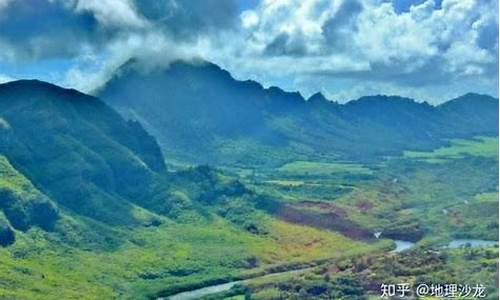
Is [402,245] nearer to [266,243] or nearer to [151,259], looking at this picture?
[266,243]

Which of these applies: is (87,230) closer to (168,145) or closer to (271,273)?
(271,273)

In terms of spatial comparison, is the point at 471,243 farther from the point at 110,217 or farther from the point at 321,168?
the point at 321,168

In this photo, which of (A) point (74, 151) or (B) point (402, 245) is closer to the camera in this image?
(B) point (402, 245)

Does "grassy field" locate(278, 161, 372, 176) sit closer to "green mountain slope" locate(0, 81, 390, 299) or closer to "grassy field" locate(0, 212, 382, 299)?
"green mountain slope" locate(0, 81, 390, 299)

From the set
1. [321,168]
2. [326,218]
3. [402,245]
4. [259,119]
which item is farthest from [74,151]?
[259,119]

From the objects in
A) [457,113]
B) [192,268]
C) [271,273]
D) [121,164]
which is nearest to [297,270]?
[271,273]

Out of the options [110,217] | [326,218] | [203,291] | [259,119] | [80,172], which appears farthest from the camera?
[259,119]

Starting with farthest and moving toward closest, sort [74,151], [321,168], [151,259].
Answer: [321,168] → [74,151] → [151,259]

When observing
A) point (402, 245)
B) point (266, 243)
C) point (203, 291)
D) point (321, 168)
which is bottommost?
point (203, 291)

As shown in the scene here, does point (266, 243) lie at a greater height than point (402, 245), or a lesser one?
greater
